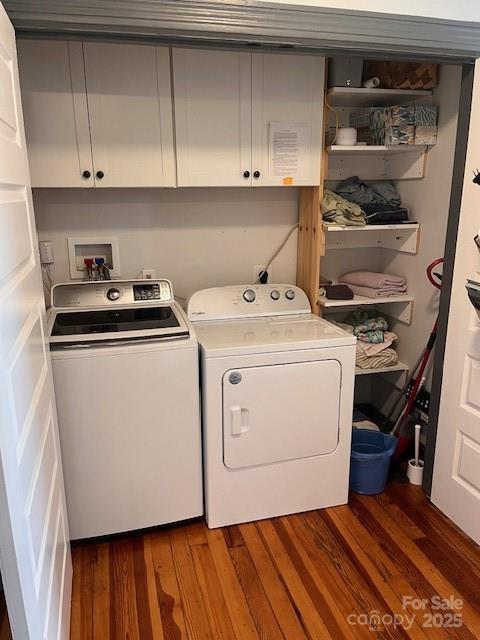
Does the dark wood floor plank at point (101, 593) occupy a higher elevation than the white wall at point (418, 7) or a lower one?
lower

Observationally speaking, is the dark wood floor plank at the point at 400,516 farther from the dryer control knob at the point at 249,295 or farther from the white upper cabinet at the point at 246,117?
the white upper cabinet at the point at 246,117

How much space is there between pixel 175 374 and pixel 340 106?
5.97ft

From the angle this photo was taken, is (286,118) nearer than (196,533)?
No

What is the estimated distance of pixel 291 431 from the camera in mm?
2250

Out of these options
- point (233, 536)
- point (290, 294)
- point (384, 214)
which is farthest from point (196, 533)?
point (384, 214)

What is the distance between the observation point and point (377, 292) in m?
2.80

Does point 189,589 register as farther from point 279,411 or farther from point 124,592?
point 279,411

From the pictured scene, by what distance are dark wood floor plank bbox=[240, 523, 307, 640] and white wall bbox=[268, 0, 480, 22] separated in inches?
84.3

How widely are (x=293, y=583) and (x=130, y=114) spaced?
2.14m

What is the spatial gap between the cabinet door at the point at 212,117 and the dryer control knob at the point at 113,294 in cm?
61

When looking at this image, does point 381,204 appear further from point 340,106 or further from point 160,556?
point 160,556

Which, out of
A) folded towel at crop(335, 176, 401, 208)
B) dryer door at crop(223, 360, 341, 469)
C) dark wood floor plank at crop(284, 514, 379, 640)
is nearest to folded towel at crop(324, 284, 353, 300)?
folded towel at crop(335, 176, 401, 208)

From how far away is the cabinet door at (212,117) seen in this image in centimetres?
225

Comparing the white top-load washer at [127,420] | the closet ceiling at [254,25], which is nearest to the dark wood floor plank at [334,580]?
the white top-load washer at [127,420]
